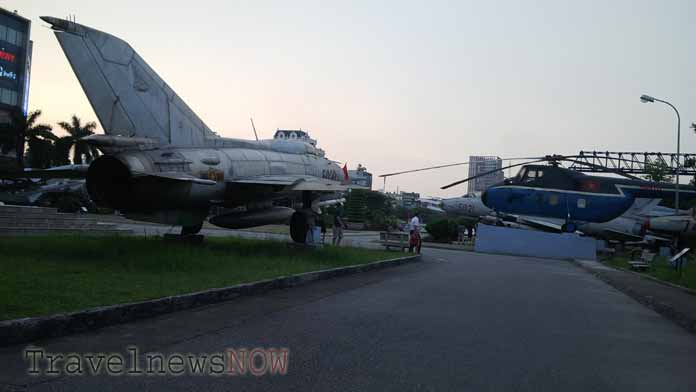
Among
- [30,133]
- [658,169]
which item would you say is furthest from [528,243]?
[30,133]

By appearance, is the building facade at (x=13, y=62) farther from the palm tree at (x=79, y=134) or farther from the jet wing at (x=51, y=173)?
the jet wing at (x=51, y=173)

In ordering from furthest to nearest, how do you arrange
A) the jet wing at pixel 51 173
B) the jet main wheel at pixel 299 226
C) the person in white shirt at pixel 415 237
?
1. the person in white shirt at pixel 415 237
2. the jet main wheel at pixel 299 226
3. the jet wing at pixel 51 173

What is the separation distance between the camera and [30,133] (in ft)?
180

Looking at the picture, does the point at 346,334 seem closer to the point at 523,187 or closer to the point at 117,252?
the point at 117,252

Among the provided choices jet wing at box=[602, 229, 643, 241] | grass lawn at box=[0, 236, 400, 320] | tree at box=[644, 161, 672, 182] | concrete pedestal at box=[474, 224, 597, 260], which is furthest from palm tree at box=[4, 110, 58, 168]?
tree at box=[644, 161, 672, 182]

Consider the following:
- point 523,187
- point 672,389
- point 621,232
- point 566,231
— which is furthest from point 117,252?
point 621,232

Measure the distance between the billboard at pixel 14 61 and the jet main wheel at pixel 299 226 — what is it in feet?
195

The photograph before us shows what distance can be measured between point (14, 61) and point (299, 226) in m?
63.8

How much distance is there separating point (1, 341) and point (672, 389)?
615 centimetres

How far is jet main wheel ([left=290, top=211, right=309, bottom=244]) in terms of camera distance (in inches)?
690

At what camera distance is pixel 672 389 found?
535cm

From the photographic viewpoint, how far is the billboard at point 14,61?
66062 millimetres

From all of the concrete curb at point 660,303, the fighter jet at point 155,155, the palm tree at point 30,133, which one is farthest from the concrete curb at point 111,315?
the palm tree at point 30,133

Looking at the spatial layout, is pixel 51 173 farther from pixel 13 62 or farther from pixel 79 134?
pixel 13 62
